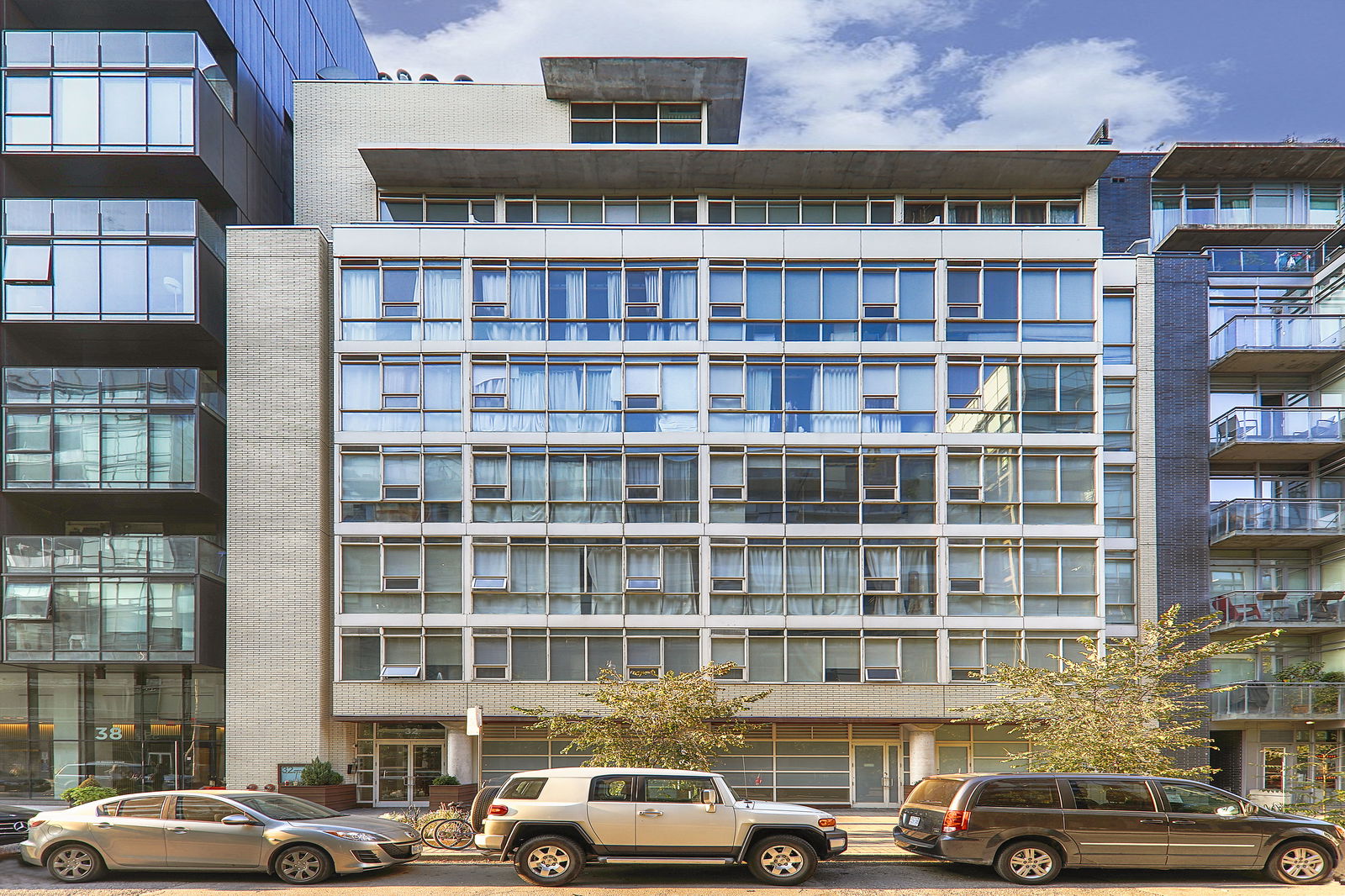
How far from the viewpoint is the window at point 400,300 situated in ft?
86.6

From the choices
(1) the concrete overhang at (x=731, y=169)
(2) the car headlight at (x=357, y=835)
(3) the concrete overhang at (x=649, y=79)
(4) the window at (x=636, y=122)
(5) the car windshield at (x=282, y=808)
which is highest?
(3) the concrete overhang at (x=649, y=79)

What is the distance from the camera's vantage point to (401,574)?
26000 mm

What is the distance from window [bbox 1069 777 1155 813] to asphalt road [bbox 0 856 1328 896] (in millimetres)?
1049

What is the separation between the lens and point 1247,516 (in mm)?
26906

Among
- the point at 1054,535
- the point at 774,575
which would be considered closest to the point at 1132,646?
the point at 1054,535

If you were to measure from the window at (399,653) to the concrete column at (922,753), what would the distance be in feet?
37.6

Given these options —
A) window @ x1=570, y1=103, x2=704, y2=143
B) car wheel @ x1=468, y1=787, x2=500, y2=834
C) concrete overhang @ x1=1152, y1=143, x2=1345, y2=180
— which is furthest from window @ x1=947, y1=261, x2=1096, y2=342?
car wheel @ x1=468, y1=787, x2=500, y2=834

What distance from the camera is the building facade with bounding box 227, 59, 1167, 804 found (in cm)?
2584

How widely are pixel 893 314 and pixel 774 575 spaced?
7.29 m

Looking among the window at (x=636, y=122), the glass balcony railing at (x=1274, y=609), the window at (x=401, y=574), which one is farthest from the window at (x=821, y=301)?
the glass balcony railing at (x=1274, y=609)

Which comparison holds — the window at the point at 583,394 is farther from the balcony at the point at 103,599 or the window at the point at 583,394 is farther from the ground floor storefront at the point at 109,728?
the ground floor storefront at the point at 109,728

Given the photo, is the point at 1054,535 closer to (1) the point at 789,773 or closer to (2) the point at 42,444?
(1) the point at 789,773

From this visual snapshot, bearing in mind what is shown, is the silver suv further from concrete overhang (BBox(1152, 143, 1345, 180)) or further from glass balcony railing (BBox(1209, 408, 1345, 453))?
concrete overhang (BBox(1152, 143, 1345, 180))

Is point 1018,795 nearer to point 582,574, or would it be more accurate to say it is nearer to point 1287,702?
point 582,574
